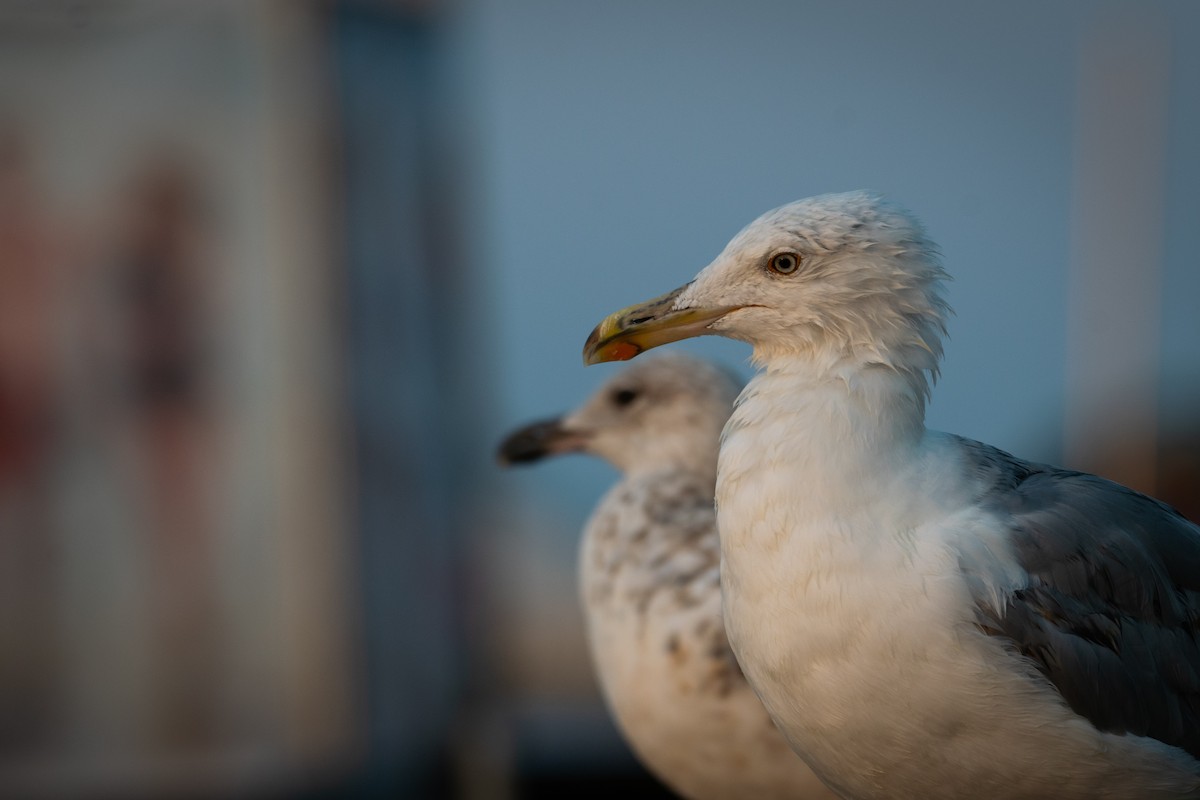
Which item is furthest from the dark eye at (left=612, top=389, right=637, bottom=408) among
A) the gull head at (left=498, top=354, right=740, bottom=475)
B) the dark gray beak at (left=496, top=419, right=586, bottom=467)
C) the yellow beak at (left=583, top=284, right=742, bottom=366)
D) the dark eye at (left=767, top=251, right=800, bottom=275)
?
the dark eye at (left=767, top=251, right=800, bottom=275)

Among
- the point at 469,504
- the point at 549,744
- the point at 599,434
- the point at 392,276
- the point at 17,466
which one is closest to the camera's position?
the point at 599,434

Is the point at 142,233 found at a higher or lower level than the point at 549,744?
higher

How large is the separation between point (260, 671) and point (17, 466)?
3.71ft

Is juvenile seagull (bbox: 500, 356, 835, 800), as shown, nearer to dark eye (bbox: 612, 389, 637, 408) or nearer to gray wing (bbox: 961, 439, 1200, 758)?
dark eye (bbox: 612, 389, 637, 408)

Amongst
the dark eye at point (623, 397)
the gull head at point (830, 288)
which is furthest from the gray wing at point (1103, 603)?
the dark eye at point (623, 397)

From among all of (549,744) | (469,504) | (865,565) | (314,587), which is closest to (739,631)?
(865,565)

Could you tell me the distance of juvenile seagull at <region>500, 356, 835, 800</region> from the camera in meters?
2.06

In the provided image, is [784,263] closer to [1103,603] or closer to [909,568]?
[909,568]

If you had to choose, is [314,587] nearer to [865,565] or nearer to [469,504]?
[469,504]

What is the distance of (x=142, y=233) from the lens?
499 centimetres

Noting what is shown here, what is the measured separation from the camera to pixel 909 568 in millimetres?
1444

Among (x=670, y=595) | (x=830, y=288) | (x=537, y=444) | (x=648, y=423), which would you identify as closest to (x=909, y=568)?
(x=830, y=288)

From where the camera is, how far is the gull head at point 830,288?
162cm

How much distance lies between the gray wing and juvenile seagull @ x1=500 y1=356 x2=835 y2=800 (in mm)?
616
